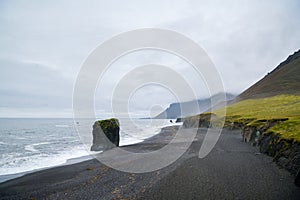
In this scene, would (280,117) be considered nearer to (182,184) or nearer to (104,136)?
(182,184)

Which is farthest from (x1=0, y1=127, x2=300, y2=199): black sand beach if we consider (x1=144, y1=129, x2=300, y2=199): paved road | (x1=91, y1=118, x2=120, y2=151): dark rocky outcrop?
(x1=91, y1=118, x2=120, y2=151): dark rocky outcrop

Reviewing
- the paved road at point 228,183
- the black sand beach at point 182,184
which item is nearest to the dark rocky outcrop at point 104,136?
the black sand beach at point 182,184

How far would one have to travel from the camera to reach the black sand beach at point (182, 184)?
10250 mm

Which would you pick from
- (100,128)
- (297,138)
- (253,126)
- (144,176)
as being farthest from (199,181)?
(100,128)

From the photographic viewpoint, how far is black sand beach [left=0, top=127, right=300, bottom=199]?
10.2 meters

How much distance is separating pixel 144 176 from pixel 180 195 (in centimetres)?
496

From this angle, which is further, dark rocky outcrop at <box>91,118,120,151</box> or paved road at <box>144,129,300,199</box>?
dark rocky outcrop at <box>91,118,120,151</box>

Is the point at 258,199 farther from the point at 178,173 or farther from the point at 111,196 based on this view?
the point at 111,196

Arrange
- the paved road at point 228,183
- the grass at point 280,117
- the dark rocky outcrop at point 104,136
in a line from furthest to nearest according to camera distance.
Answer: the dark rocky outcrop at point 104,136, the grass at point 280,117, the paved road at point 228,183

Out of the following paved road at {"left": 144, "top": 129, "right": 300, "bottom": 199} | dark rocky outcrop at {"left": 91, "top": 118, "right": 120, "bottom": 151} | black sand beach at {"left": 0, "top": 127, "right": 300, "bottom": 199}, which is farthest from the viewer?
dark rocky outcrop at {"left": 91, "top": 118, "right": 120, "bottom": 151}

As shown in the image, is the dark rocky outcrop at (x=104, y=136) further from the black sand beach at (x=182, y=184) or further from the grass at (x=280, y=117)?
the grass at (x=280, y=117)

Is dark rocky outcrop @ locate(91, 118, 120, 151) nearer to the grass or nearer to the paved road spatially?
the paved road

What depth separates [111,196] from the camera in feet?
37.1

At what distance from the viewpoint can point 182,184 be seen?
1183 centimetres
